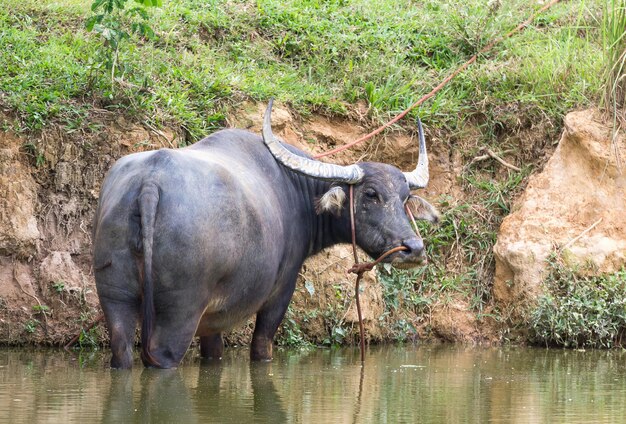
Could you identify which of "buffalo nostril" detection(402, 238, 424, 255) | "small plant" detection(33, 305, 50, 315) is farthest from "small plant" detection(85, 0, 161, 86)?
"buffalo nostril" detection(402, 238, 424, 255)

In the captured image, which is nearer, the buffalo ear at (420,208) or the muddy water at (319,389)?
the muddy water at (319,389)

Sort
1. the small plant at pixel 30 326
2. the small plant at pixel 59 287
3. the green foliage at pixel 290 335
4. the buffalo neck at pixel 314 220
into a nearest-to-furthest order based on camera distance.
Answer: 1. the buffalo neck at pixel 314 220
2. the small plant at pixel 30 326
3. the small plant at pixel 59 287
4. the green foliage at pixel 290 335

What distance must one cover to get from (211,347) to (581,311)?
10.3 feet

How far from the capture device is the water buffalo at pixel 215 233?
5945 millimetres

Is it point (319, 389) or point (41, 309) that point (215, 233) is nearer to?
point (319, 389)

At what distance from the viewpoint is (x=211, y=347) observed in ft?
24.6

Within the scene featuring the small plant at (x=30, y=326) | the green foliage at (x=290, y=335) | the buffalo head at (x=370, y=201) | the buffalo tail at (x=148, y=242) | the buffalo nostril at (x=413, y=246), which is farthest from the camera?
the green foliage at (x=290, y=335)

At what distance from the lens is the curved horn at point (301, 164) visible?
745cm

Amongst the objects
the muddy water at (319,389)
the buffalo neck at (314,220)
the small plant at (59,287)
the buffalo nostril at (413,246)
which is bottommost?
the muddy water at (319,389)

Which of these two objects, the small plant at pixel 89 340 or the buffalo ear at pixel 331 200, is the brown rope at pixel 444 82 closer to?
the buffalo ear at pixel 331 200

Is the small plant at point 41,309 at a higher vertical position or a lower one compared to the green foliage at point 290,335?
higher

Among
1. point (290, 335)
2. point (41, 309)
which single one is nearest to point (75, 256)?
point (41, 309)

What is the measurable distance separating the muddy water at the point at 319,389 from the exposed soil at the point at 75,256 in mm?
475

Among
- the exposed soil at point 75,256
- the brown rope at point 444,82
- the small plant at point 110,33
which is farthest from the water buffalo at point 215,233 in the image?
the small plant at point 110,33
